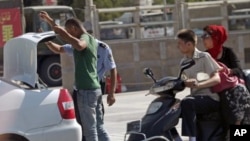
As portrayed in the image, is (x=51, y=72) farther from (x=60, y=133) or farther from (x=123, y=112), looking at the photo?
(x=60, y=133)

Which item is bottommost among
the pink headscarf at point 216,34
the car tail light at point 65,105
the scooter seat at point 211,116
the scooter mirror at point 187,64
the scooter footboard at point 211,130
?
the scooter footboard at point 211,130

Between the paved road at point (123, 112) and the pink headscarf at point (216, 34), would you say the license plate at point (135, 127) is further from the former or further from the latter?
the paved road at point (123, 112)

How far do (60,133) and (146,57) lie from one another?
14056mm

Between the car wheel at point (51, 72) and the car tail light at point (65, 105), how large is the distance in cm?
1510

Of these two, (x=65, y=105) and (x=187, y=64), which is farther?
(x=65, y=105)

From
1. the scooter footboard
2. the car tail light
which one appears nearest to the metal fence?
the car tail light

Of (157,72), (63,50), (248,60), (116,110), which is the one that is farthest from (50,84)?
(63,50)

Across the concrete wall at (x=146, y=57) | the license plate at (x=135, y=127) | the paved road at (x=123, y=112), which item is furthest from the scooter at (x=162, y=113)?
the concrete wall at (x=146, y=57)

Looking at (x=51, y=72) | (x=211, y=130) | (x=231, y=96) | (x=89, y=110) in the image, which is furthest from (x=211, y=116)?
(x=51, y=72)

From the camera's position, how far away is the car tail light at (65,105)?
24.4 ft

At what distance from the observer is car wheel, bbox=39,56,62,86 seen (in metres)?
22.7

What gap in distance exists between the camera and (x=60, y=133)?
740 cm

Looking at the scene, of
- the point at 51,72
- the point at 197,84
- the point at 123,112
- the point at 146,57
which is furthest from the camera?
the point at 51,72

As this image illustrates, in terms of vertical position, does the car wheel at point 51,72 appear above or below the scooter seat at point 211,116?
below
